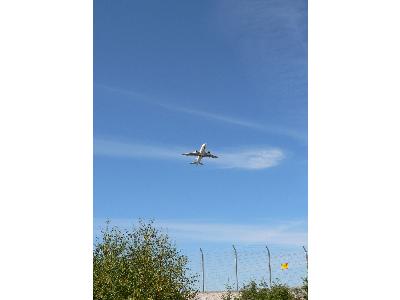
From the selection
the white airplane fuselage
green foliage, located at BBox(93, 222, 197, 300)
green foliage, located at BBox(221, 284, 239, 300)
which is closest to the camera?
green foliage, located at BBox(93, 222, 197, 300)

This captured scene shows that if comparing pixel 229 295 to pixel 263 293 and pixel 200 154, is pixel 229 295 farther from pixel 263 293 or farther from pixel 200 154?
pixel 200 154

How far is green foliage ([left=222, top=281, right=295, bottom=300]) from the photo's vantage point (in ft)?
72.7

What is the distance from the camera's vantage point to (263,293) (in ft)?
75.3

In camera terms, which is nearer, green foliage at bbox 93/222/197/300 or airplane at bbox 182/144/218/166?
green foliage at bbox 93/222/197/300

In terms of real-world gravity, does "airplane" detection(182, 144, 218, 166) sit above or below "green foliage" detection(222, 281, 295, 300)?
above

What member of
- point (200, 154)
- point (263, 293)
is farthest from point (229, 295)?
point (200, 154)

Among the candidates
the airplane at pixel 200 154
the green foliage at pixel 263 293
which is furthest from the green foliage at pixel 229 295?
the airplane at pixel 200 154

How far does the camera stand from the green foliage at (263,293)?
22.2 m

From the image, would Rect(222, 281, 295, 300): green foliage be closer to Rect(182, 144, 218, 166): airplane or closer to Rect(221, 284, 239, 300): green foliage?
Rect(221, 284, 239, 300): green foliage

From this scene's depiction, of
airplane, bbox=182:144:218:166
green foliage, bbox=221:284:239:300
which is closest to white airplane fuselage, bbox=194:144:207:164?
airplane, bbox=182:144:218:166

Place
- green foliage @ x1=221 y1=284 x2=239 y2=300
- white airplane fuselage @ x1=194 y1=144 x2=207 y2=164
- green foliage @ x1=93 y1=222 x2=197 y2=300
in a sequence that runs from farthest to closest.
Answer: white airplane fuselage @ x1=194 y1=144 x2=207 y2=164
green foliage @ x1=221 y1=284 x2=239 y2=300
green foliage @ x1=93 y1=222 x2=197 y2=300

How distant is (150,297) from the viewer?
15.6 m
